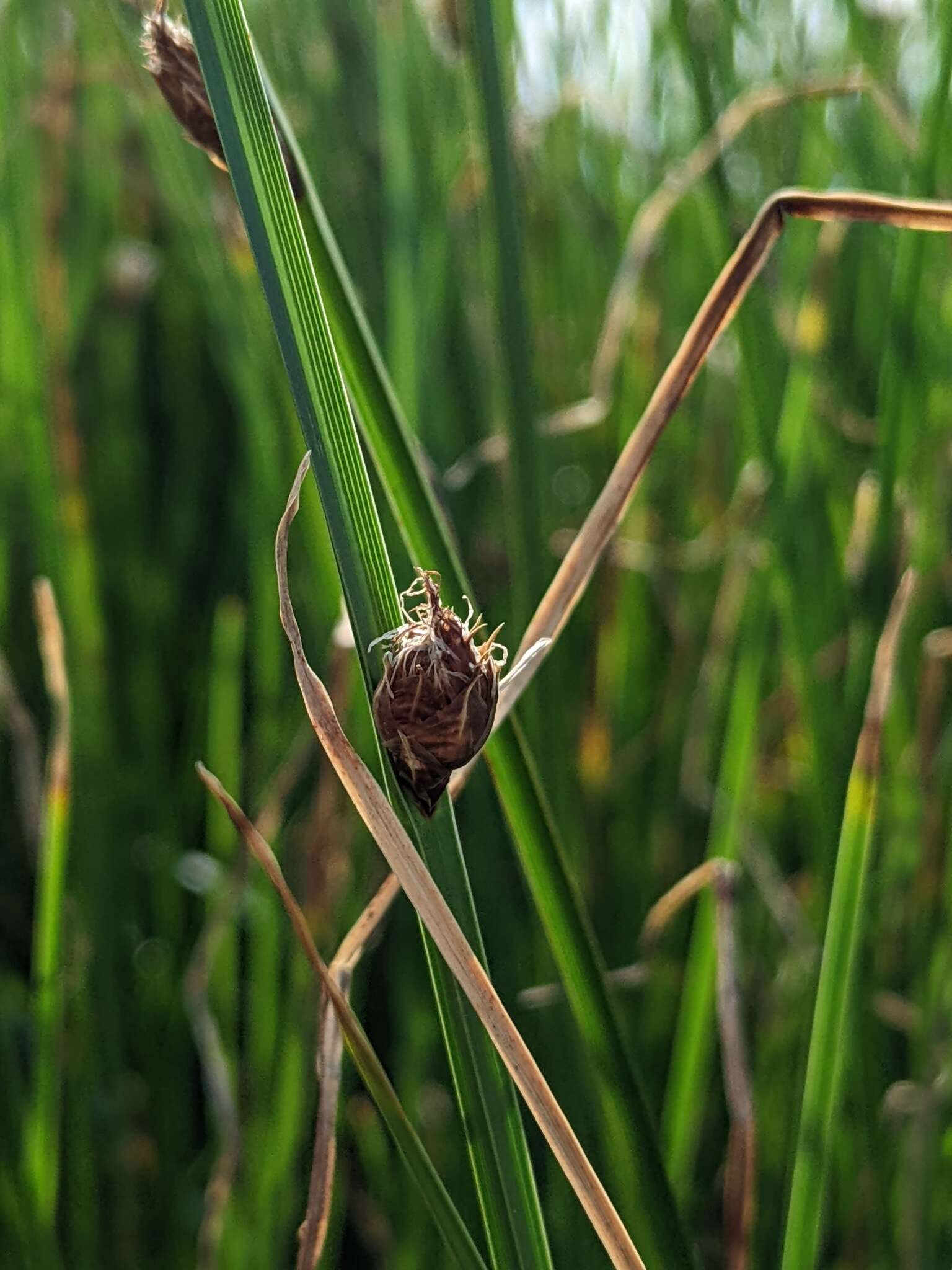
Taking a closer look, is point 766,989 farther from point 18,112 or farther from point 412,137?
point 18,112

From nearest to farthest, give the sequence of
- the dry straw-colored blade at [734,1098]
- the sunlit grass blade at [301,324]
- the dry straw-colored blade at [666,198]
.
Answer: the sunlit grass blade at [301,324] < the dry straw-colored blade at [734,1098] < the dry straw-colored blade at [666,198]

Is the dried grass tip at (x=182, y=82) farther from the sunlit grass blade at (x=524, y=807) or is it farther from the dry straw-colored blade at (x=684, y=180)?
the dry straw-colored blade at (x=684, y=180)

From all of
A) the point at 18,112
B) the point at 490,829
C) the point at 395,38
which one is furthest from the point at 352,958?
the point at 18,112

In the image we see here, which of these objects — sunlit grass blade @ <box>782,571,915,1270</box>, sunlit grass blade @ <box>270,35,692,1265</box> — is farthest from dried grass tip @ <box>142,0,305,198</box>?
sunlit grass blade @ <box>782,571,915,1270</box>

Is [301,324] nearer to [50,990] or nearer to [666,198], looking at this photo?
[50,990]

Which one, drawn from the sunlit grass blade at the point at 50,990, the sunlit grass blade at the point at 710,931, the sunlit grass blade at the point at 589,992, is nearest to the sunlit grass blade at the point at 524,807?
the sunlit grass blade at the point at 589,992

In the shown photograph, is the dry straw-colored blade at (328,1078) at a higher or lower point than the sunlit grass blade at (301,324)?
lower

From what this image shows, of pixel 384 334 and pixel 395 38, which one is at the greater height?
pixel 395 38
